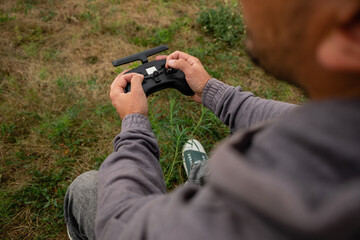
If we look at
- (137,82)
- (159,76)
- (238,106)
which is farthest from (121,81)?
(238,106)

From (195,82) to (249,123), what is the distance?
44cm

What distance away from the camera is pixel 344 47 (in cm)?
42

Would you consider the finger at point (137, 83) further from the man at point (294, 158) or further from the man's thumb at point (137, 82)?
the man at point (294, 158)

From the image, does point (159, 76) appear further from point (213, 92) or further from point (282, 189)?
point (282, 189)

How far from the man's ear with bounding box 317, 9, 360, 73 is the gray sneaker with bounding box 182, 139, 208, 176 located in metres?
1.36

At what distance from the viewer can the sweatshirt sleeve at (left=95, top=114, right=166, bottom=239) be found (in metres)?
0.78

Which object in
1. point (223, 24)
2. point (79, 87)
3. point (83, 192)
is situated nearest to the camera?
point (83, 192)

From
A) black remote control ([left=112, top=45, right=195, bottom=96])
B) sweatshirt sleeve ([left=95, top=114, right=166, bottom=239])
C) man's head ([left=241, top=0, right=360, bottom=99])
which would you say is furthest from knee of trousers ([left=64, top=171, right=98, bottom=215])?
man's head ([left=241, top=0, right=360, bottom=99])

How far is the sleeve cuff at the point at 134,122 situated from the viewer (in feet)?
3.63

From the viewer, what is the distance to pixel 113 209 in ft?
2.62

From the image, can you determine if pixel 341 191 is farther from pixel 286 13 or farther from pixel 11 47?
pixel 11 47

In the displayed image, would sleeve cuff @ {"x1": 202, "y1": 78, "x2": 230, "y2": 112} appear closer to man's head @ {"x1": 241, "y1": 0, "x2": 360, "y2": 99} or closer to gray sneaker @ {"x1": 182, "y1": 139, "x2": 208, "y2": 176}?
gray sneaker @ {"x1": 182, "y1": 139, "x2": 208, "y2": 176}

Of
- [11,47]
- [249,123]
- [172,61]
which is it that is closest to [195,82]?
[172,61]

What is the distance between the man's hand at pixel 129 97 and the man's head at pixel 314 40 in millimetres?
773
